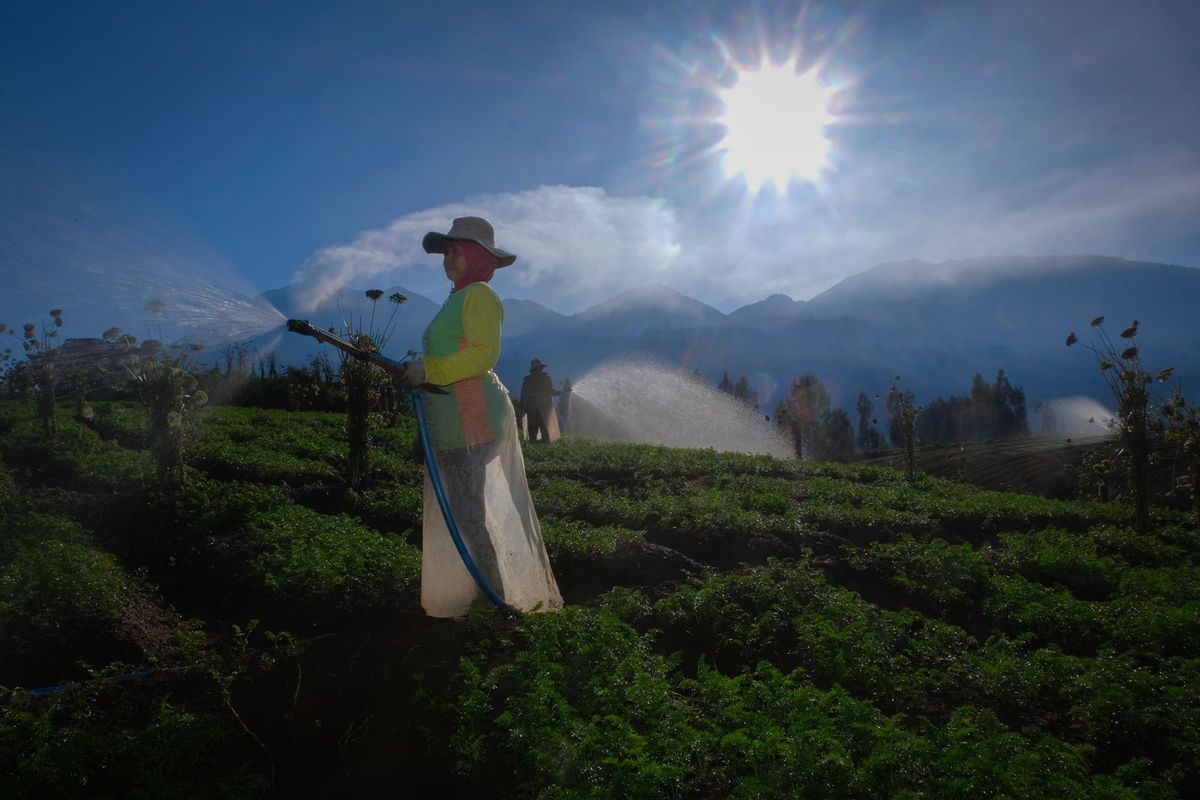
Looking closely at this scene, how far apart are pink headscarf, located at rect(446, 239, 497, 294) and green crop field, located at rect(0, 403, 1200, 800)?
2.31 m

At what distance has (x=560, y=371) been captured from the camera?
171 metres

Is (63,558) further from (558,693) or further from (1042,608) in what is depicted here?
(1042,608)

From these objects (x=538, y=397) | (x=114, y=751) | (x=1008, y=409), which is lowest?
(x=114, y=751)

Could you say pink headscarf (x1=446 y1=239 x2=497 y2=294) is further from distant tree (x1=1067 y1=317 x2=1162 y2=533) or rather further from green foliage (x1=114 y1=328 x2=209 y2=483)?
distant tree (x1=1067 y1=317 x2=1162 y2=533)

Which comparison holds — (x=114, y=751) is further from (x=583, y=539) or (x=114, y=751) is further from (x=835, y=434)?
(x=835, y=434)

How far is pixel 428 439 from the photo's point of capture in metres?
4.98

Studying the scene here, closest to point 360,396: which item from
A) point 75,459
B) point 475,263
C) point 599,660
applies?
point 75,459

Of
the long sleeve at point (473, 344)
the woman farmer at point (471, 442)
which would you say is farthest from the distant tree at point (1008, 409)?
the long sleeve at point (473, 344)

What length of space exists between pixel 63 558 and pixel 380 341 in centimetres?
579

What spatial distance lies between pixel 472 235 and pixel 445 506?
1.82 m

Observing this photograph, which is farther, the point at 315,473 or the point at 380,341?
the point at 380,341

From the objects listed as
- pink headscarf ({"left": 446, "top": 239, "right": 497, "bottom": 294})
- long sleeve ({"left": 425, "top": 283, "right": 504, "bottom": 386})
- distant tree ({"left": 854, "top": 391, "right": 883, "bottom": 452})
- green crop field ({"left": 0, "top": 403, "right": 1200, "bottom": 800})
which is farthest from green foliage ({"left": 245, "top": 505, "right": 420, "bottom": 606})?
distant tree ({"left": 854, "top": 391, "right": 883, "bottom": 452})

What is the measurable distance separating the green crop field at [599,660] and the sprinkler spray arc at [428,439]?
37 cm

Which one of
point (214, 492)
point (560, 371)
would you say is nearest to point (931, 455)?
point (214, 492)
